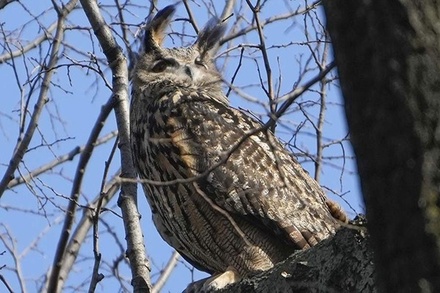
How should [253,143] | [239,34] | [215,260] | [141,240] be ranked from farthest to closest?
[239,34] < [253,143] < [215,260] < [141,240]

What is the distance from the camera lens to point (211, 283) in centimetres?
427

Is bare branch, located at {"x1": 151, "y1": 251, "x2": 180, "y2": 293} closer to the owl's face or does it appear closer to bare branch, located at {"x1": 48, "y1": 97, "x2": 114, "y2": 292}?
the owl's face

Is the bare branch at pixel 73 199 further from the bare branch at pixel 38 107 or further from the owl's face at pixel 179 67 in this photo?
the owl's face at pixel 179 67

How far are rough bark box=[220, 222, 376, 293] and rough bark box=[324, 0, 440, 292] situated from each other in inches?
61.7

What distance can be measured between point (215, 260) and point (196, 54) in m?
1.72

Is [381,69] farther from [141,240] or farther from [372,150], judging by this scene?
[141,240]

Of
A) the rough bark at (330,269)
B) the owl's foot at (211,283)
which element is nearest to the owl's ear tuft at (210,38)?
the owl's foot at (211,283)

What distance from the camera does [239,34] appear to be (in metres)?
5.78

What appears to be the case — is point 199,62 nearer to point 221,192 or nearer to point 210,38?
point 210,38

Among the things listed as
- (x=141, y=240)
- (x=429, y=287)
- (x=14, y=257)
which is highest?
(x=14, y=257)

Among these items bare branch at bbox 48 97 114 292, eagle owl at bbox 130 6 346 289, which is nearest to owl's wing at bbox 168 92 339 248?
eagle owl at bbox 130 6 346 289

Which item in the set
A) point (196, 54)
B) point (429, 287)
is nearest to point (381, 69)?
point (429, 287)

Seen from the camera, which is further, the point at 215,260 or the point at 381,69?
the point at 215,260

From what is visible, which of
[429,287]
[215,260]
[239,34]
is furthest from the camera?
[239,34]
